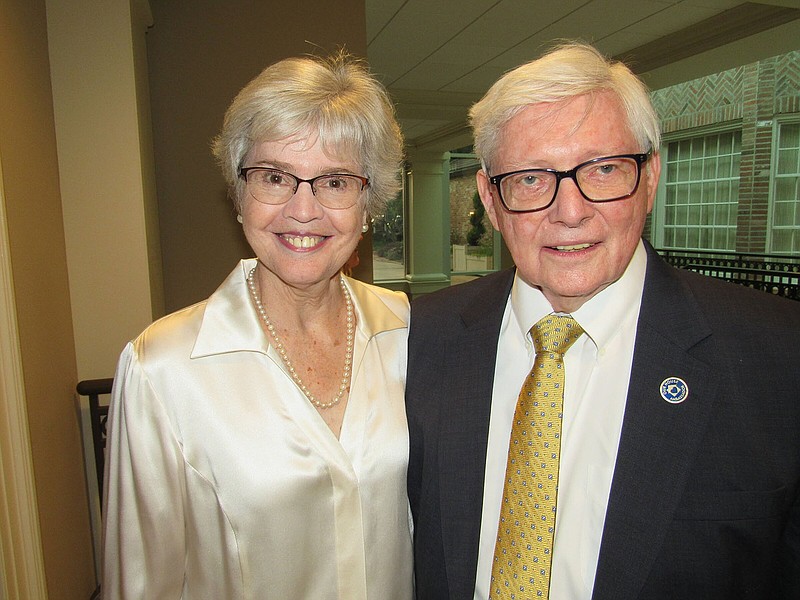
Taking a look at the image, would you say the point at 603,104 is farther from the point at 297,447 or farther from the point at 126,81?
the point at 126,81

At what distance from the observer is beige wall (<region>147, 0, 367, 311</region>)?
3.27 m

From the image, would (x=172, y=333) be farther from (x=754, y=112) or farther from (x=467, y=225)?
(x=467, y=225)

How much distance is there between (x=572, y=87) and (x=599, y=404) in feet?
2.18

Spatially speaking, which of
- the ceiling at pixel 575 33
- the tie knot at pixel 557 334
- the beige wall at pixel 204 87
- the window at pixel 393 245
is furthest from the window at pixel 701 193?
the tie knot at pixel 557 334

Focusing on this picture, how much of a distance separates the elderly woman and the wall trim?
1.76ft

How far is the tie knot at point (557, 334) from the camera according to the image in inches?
47.9

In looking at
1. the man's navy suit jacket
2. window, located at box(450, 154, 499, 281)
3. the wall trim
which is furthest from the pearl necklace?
window, located at box(450, 154, 499, 281)

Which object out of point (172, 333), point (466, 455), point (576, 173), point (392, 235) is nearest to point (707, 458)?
point (466, 455)

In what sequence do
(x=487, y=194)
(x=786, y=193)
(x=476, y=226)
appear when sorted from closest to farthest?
(x=487, y=194) → (x=786, y=193) → (x=476, y=226)

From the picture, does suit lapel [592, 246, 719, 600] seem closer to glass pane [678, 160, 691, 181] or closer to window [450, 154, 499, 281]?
glass pane [678, 160, 691, 181]

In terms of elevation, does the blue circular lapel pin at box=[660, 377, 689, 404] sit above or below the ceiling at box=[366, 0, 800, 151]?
below

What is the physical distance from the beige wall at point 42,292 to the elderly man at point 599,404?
4.44 ft

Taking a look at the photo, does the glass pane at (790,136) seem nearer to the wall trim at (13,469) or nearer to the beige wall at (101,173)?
the beige wall at (101,173)

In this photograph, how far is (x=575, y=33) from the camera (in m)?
5.41
